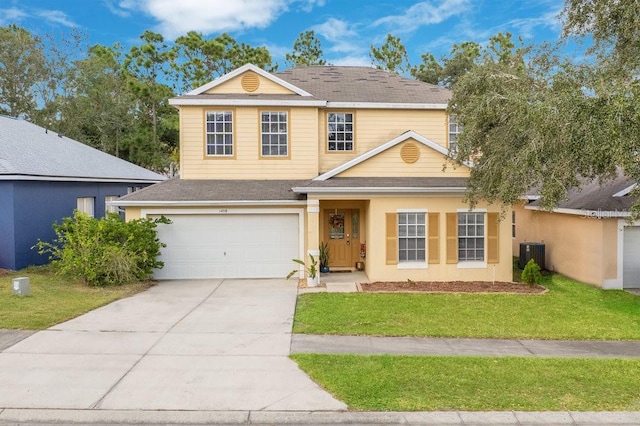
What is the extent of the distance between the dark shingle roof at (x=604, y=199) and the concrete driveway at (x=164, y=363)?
977 centimetres

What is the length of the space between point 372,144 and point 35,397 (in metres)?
13.0

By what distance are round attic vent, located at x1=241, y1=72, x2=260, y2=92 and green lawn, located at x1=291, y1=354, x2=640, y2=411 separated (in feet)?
36.6

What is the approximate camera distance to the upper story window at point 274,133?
15.5m

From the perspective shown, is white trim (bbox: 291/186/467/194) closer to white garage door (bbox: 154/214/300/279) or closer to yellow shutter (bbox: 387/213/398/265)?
yellow shutter (bbox: 387/213/398/265)

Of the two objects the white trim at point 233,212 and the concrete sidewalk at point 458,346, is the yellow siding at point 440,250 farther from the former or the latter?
the concrete sidewalk at point 458,346

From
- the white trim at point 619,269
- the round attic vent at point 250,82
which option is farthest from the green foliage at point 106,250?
the white trim at point 619,269

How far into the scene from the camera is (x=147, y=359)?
6.98 meters

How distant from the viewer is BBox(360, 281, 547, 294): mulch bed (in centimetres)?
1219

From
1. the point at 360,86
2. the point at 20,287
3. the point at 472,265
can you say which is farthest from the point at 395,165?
the point at 20,287

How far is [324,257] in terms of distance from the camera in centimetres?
1506

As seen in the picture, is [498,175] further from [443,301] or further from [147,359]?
[147,359]

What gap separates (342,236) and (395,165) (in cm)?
339

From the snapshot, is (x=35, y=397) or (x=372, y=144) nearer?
(x=35, y=397)

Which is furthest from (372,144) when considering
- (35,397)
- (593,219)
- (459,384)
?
(35,397)
